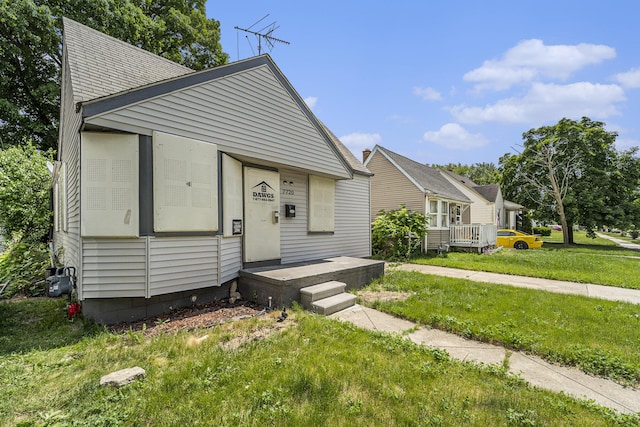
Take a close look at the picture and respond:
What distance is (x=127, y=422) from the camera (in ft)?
7.36

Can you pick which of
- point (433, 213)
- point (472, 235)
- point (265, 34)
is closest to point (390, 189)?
point (433, 213)

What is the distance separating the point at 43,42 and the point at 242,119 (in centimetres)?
1492

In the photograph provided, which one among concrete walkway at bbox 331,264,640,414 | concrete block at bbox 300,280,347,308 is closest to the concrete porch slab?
concrete block at bbox 300,280,347,308

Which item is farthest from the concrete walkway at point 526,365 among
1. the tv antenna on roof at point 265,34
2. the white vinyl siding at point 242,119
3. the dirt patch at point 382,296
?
the tv antenna on roof at point 265,34

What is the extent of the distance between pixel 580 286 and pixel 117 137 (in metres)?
11.0

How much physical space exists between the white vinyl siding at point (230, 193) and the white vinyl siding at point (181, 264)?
1.42ft

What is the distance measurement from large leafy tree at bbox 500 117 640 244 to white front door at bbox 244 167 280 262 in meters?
22.8

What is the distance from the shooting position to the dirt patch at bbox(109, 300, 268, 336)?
436 cm

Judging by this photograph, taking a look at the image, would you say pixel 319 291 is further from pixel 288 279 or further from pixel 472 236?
pixel 472 236

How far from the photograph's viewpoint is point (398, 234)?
1226cm

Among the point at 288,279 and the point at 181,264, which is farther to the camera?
the point at 288,279

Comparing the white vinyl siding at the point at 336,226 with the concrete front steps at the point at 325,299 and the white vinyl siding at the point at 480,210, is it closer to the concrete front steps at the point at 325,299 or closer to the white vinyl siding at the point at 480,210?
the concrete front steps at the point at 325,299

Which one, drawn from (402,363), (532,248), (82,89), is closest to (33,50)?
(82,89)

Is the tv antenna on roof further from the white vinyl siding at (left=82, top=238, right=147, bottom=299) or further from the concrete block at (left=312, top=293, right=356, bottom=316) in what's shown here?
the concrete block at (left=312, top=293, right=356, bottom=316)
